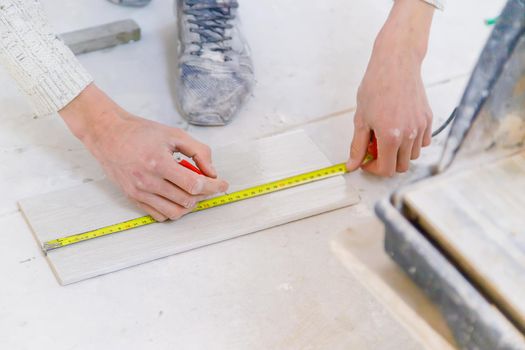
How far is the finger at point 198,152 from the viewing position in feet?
4.19

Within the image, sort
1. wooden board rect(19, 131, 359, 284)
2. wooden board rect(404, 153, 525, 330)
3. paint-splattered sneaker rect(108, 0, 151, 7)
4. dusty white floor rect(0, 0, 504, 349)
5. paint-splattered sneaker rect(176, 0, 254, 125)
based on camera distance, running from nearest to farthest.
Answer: wooden board rect(404, 153, 525, 330), dusty white floor rect(0, 0, 504, 349), wooden board rect(19, 131, 359, 284), paint-splattered sneaker rect(176, 0, 254, 125), paint-splattered sneaker rect(108, 0, 151, 7)

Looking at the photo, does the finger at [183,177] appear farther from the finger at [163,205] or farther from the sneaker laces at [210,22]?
the sneaker laces at [210,22]

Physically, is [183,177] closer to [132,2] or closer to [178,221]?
[178,221]

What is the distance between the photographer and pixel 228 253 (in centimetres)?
132

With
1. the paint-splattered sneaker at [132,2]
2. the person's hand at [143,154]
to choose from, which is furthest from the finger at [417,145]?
the paint-splattered sneaker at [132,2]

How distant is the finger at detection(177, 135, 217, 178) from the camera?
1.28 metres

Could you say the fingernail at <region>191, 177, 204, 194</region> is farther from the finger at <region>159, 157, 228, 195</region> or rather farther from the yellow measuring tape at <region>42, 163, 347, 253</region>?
the yellow measuring tape at <region>42, 163, 347, 253</region>

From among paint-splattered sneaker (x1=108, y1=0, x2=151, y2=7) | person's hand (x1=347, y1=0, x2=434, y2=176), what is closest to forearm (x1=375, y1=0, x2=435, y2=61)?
person's hand (x1=347, y1=0, x2=434, y2=176)

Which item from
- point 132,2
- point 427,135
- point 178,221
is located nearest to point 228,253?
point 178,221

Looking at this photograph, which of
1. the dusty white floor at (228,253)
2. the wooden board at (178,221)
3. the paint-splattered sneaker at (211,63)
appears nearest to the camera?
the dusty white floor at (228,253)

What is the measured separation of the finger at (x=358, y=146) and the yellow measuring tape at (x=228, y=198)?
0.06m

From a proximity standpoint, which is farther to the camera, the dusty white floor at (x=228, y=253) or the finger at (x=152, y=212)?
the finger at (x=152, y=212)

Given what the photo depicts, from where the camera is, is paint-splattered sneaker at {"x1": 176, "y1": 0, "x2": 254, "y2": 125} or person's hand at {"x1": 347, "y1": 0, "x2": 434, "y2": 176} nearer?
person's hand at {"x1": 347, "y1": 0, "x2": 434, "y2": 176}

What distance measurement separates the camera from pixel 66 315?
121cm
